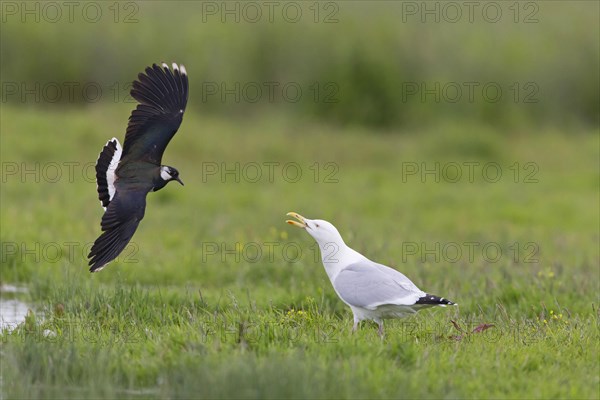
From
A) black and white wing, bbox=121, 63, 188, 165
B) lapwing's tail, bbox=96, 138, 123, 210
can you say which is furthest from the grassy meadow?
black and white wing, bbox=121, 63, 188, 165

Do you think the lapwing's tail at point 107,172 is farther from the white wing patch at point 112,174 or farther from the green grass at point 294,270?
the green grass at point 294,270

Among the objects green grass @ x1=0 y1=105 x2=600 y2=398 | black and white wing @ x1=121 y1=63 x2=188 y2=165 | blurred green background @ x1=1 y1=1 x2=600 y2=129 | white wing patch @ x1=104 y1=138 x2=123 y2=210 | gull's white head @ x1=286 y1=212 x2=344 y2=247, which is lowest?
green grass @ x1=0 y1=105 x2=600 y2=398

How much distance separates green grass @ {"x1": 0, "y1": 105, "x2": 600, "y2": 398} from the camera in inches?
217

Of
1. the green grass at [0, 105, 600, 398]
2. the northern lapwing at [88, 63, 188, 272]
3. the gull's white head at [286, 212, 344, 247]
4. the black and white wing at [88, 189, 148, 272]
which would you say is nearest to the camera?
the green grass at [0, 105, 600, 398]

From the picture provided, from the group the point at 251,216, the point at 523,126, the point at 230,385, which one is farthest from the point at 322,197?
the point at 230,385

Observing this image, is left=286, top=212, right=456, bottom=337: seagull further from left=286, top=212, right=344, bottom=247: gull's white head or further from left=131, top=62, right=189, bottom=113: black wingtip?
left=131, top=62, right=189, bottom=113: black wingtip

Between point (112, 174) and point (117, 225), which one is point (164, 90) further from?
point (117, 225)

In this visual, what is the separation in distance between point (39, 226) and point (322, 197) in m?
4.93

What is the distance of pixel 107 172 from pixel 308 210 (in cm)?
670

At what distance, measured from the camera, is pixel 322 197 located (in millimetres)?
15406

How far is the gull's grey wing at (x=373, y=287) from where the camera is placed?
6.38m

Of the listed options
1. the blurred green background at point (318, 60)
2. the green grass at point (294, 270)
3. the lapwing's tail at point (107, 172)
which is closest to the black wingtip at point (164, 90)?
the lapwing's tail at point (107, 172)

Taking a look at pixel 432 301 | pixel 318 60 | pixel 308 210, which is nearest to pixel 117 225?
pixel 432 301

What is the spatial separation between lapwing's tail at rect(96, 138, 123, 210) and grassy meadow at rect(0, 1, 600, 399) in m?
0.72
